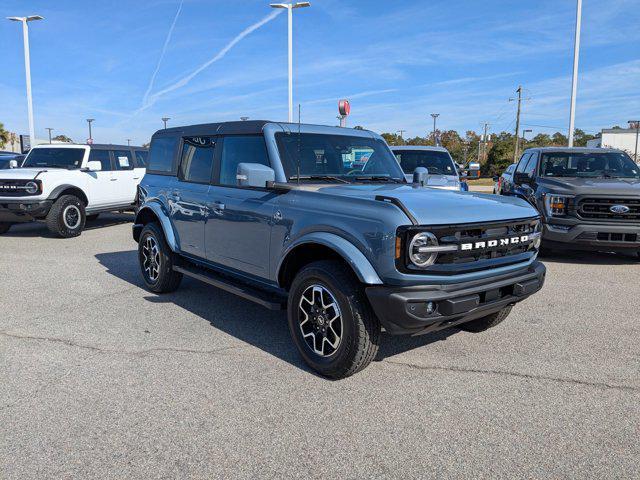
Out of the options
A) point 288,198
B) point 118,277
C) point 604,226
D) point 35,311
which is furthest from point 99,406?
point 604,226

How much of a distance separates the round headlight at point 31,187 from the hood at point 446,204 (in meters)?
7.99

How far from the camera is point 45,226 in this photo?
12.7 m

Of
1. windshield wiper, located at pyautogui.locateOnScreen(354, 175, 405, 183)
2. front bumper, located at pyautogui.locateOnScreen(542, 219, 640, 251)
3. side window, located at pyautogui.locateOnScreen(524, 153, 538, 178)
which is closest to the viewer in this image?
windshield wiper, located at pyautogui.locateOnScreen(354, 175, 405, 183)

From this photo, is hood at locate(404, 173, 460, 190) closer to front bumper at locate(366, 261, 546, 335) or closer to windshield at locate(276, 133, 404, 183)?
windshield at locate(276, 133, 404, 183)

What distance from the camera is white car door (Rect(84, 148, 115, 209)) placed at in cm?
1124

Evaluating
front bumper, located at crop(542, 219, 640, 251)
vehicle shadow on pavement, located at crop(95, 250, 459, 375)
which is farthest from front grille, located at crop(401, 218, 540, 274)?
front bumper, located at crop(542, 219, 640, 251)

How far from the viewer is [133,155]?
1271 centimetres

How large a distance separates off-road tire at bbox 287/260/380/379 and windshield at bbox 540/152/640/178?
6463 millimetres

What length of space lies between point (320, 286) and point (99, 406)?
1.63m

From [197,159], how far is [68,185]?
6.40m

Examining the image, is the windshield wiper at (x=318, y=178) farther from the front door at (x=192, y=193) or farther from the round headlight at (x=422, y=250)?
the round headlight at (x=422, y=250)

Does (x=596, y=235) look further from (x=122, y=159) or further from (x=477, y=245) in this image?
(x=122, y=159)

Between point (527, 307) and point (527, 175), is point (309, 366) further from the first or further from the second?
point (527, 175)

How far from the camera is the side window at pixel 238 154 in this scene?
15.0 ft
